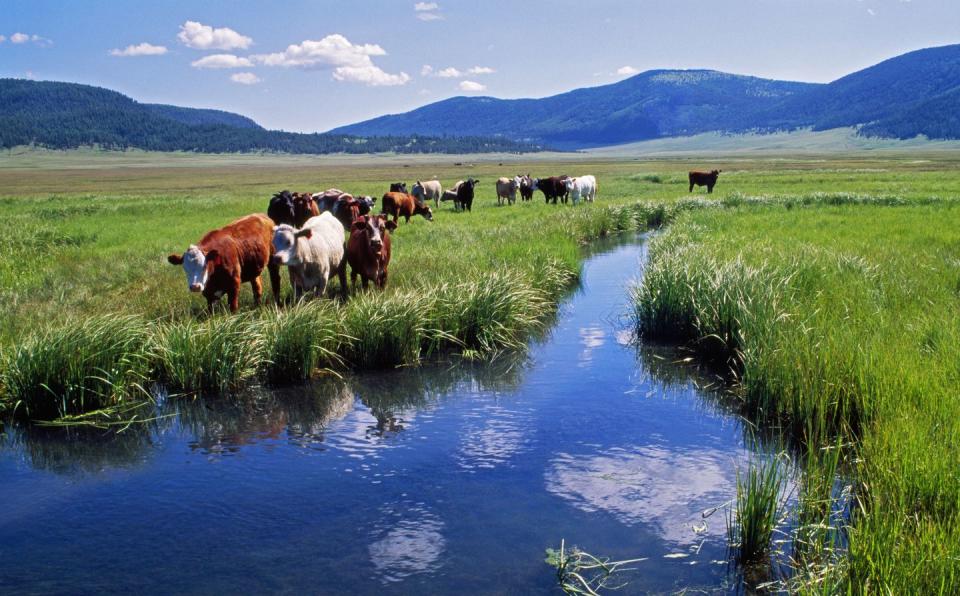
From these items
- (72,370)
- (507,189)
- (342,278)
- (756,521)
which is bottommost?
(756,521)

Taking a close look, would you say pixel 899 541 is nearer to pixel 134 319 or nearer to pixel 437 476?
pixel 437 476

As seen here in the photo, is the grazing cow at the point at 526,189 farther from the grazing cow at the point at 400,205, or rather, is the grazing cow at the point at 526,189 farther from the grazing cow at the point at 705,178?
the grazing cow at the point at 400,205

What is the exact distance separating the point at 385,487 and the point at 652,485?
2.39 m

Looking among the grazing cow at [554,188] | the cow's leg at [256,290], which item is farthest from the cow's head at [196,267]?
the grazing cow at [554,188]

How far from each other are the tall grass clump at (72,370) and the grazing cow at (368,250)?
4.61m

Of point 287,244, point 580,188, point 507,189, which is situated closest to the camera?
point 287,244

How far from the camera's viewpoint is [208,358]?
369 inches

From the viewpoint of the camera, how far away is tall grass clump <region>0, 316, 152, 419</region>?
826 cm

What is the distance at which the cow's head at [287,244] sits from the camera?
1133cm

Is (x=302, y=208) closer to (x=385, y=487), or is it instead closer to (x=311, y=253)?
(x=311, y=253)

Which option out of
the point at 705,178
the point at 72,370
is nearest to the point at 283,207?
the point at 72,370

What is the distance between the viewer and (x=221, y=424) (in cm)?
831

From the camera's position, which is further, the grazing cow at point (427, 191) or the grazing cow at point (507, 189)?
the grazing cow at point (507, 189)

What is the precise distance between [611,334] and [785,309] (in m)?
3.05
